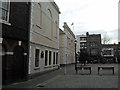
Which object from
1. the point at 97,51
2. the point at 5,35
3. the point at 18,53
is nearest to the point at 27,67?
the point at 18,53

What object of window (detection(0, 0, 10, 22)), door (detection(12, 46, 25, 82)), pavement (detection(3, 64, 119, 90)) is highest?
window (detection(0, 0, 10, 22))

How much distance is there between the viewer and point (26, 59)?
1580 centimetres

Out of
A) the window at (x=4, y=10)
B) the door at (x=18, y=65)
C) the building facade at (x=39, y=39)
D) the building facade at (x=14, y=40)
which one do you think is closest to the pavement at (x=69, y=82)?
the door at (x=18, y=65)

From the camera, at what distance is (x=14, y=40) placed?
14062 mm

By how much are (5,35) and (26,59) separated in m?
3.76

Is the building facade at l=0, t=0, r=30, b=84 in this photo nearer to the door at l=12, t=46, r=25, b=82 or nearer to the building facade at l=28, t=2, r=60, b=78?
the door at l=12, t=46, r=25, b=82

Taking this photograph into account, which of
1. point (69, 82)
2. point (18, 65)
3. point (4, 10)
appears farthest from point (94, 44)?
point (4, 10)

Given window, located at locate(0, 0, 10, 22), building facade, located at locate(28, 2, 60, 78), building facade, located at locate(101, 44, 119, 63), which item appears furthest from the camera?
building facade, located at locate(101, 44, 119, 63)

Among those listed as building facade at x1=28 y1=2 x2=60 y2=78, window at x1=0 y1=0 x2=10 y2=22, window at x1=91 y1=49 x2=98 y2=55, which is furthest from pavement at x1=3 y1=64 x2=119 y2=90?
window at x1=91 y1=49 x2=98 y2=55

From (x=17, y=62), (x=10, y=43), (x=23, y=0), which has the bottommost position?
(x=17, y=62)

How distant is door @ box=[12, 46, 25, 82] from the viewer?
46.1ft

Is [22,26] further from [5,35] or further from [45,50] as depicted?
[45,50]

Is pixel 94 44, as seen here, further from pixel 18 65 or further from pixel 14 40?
pixel 14 40

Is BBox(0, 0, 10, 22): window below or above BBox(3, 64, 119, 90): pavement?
above
